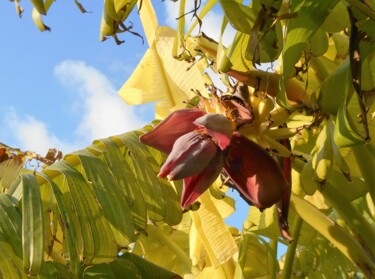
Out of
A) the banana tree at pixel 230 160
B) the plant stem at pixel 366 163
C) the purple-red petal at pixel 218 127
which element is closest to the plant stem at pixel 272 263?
the banana tree at pixel 230 160

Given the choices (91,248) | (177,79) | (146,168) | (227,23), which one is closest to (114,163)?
(146,168)

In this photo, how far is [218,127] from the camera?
0.67 metres

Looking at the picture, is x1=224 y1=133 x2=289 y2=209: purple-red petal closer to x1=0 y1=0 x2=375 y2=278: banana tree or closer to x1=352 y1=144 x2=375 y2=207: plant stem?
x1=0 y1=0 x2=375 y2=278: banana tree

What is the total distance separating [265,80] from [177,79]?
0.55 m

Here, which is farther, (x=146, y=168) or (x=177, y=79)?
(x=177, y=79)

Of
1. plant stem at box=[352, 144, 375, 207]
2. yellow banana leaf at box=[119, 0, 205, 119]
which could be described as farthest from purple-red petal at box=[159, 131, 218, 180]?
yellow banana leaf at box=[119, 0, 205, 119]

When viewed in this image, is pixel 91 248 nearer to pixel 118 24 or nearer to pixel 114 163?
pixel 114 163

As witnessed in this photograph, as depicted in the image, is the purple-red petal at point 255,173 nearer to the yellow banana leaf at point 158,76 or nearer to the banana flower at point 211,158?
the banana flower at point 211,158

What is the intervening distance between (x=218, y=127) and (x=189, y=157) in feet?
0.17

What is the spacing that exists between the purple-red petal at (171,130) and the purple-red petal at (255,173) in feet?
0.19

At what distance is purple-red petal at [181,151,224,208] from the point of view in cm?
66

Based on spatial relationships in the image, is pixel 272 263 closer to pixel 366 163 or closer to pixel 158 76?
pixel 366 163

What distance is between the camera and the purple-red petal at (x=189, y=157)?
0.63 metres

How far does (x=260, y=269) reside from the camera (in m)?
1.11
